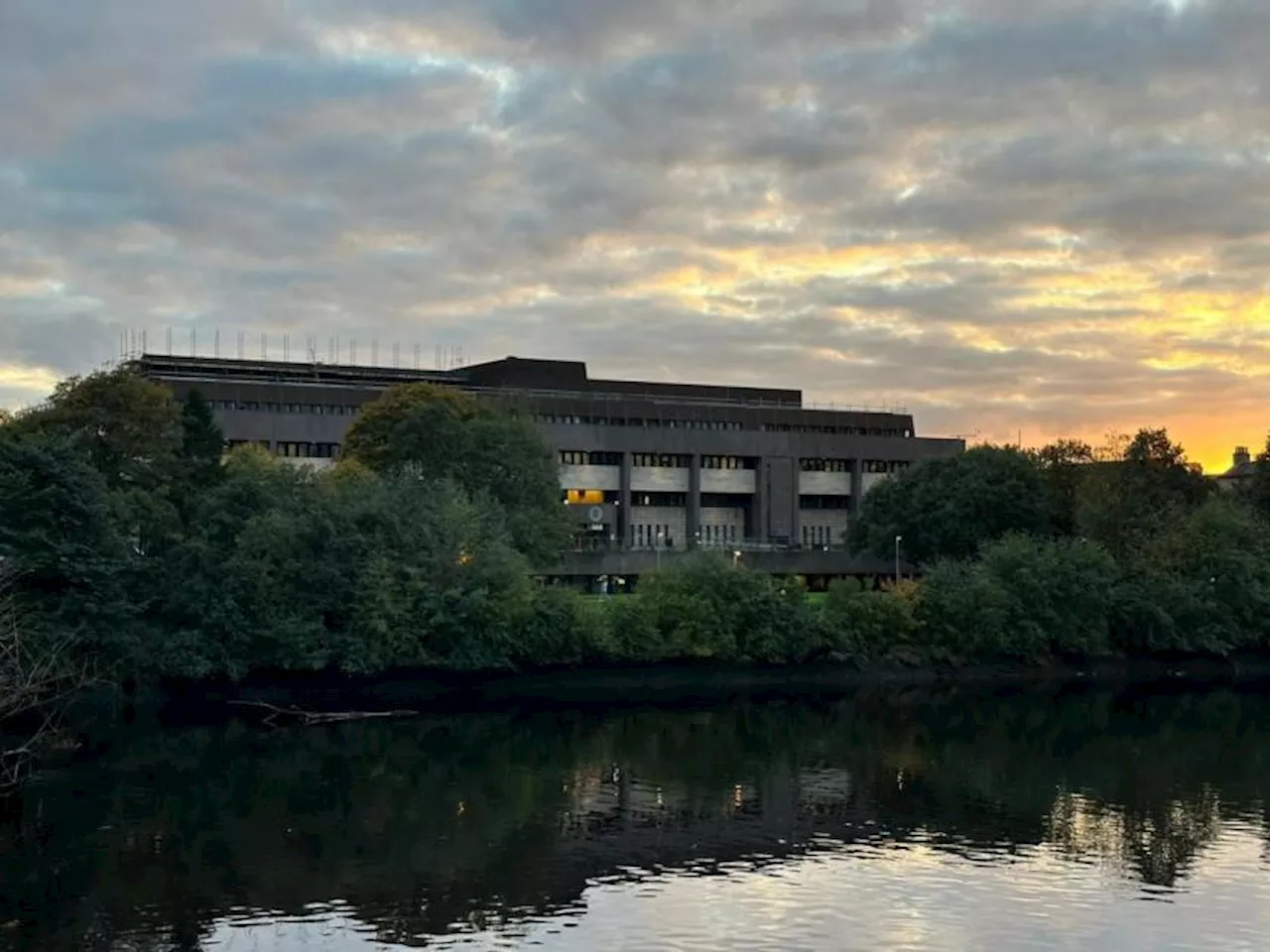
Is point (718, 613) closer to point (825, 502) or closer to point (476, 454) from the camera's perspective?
point (476, 454)

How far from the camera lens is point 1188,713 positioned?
242 ft

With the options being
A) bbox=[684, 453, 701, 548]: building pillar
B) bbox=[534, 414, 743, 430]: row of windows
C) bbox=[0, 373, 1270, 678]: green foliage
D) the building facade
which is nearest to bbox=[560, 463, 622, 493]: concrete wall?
the building facade

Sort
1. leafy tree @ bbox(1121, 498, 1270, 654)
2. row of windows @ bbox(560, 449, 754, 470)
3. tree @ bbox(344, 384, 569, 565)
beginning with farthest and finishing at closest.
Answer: row of windows @ bbox(560, 449, 754, 470), tree @ bbox(344, 384, 569, 565), leafy tree @ bbox(1121, 498, 1270, 654)

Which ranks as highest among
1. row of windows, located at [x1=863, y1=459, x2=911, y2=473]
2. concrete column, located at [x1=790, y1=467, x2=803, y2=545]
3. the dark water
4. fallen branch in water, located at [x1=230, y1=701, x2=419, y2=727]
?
row of windows, located at [x1=863, y1=459, x2=911, y2=473]

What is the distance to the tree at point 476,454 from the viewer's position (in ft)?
306

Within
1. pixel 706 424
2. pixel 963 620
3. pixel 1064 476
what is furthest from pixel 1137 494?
pixel 706 424

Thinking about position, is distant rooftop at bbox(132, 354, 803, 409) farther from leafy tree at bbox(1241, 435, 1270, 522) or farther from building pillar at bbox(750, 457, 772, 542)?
leafy tree at bbox(1241, 435, 1270, 522)

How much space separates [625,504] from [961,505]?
37.4 metres

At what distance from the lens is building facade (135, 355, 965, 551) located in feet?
418

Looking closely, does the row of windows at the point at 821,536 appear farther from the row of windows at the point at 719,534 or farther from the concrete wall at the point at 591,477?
the concrete wall at the point at 591,477

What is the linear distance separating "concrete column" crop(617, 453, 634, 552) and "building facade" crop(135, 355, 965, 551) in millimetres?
156

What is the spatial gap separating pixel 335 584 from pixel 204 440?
16663 mm

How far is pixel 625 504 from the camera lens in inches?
5320

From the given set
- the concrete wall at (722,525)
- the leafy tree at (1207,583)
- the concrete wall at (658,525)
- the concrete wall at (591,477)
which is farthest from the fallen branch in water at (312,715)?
the concrete wall at (722,525)
